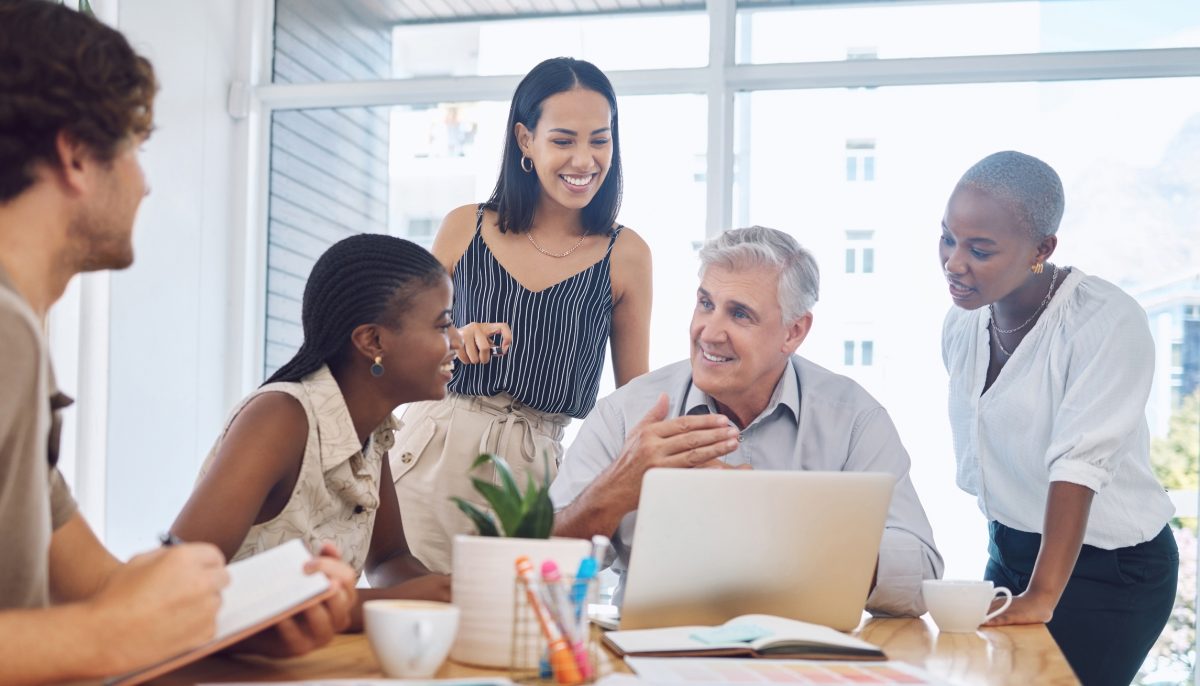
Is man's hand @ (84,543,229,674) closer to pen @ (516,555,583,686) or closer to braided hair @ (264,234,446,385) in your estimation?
pen @ (516,555,583,686)

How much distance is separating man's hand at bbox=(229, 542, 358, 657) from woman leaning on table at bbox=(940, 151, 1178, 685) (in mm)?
1508

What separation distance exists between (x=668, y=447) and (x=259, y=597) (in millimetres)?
754

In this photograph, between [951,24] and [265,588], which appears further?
[951,24]

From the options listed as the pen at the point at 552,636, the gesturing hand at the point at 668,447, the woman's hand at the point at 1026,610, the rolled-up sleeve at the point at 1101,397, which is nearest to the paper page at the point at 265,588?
the pen at the point at 552,636

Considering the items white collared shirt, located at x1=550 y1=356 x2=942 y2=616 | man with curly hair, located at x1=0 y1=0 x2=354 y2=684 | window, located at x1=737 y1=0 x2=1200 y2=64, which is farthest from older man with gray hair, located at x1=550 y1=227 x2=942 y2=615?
window, located at x1=737 y1=0 x2=1200 y2=64

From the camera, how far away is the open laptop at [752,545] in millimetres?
1543

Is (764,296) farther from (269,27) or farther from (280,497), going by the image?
(269,27)

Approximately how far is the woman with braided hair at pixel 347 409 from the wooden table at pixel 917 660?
0.37 m

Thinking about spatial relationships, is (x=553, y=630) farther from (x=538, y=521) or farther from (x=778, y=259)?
(x=778, y=259)

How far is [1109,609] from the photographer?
8.18 feet

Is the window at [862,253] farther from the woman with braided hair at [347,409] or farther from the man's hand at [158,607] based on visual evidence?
the man's hand at [158,607]

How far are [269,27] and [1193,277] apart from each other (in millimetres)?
3488

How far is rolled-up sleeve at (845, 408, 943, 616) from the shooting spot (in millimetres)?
1941

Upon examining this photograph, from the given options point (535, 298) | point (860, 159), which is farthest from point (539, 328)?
point (860, 159)
